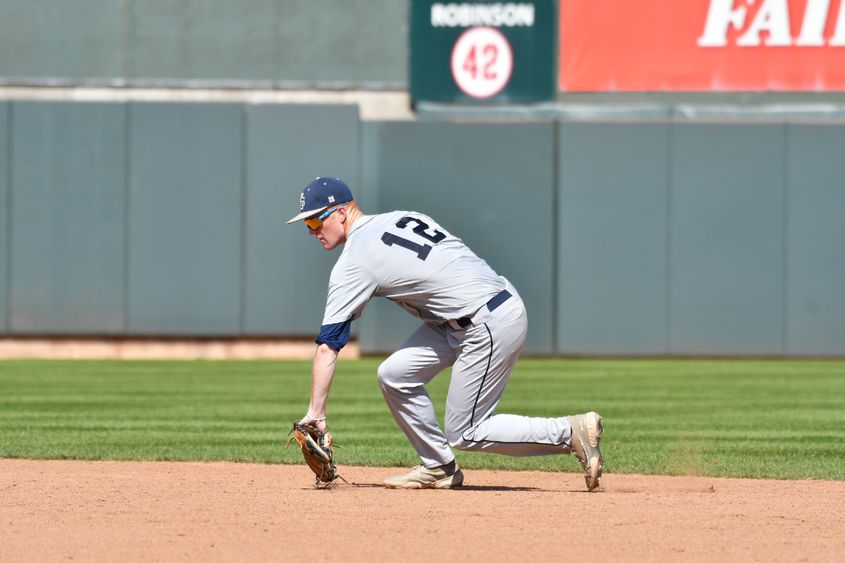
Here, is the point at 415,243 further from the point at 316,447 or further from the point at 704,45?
the point at 704,45

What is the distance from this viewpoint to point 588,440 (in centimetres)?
742

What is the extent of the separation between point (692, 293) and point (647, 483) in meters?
12.9

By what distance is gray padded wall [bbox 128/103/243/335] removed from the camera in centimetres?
2108

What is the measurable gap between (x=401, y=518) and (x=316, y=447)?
2.53 feet

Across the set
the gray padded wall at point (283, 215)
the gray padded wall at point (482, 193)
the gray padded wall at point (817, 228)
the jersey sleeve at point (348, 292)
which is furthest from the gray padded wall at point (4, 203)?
the jersey sleeve at point (348, 292)

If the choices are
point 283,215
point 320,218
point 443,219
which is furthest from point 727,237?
point 320,218

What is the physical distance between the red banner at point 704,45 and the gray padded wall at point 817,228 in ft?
3.47

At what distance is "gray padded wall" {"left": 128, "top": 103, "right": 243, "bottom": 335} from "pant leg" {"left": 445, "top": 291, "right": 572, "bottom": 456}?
46.1 ft

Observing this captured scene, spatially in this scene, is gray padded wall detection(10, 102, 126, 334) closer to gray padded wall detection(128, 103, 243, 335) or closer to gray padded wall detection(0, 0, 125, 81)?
gray padded wall detection(128, 103, 243, 335)

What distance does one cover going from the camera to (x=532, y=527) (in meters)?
6.46

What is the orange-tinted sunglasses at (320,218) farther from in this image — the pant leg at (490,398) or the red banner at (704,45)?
the red banner at (704,45)

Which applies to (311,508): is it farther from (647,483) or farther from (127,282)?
(127,282)

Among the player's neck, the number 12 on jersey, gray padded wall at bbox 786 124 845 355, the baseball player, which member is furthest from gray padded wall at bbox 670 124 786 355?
the player's neck

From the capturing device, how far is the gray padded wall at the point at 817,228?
20719 mm
